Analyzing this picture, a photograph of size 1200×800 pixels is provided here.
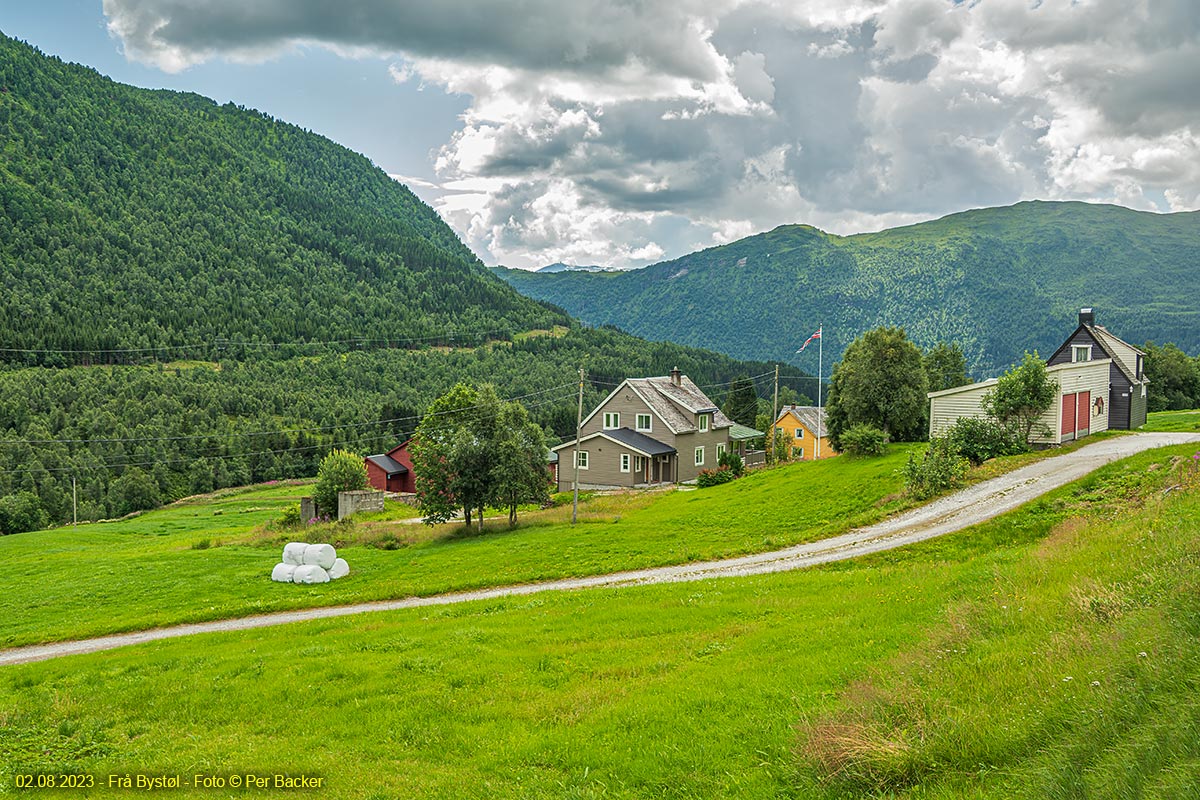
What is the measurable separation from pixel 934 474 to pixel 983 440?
7.55 m

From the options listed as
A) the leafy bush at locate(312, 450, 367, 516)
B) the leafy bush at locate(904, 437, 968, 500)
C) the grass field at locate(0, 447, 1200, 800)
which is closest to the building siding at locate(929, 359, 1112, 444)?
the leafy bush at locate(904, 437, 968, 500)

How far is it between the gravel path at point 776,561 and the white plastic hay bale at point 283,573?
5.72 metres

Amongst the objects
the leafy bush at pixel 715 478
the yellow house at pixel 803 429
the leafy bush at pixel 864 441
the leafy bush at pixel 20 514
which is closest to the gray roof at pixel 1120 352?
the leafy bush at pixel 864 441

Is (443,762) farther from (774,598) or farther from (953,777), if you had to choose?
(774,598)

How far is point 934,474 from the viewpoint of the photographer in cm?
2900

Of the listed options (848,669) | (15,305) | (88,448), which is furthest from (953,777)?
(15,305)

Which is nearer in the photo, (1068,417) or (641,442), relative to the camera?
(1068,417)

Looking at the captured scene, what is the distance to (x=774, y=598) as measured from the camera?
16.7 m

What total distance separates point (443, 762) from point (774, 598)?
9338 millimetres

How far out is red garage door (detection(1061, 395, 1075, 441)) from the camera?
36531mm

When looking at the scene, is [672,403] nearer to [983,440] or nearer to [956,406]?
[956,406]

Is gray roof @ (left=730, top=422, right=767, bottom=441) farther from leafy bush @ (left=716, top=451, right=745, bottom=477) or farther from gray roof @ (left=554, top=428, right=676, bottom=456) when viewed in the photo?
leafy bush @ (left=716, top=451, right=745, bottom=477)

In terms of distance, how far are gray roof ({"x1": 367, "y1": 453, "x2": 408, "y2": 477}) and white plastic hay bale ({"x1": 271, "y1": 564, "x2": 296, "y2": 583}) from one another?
158 feet

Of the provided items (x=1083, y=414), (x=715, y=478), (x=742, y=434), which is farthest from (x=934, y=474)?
(x=742, y=434)
